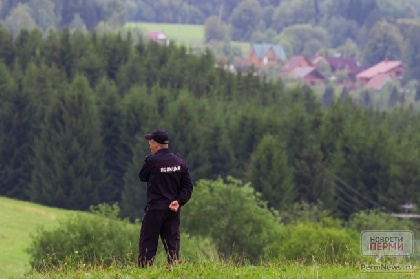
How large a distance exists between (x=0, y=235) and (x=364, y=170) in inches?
1512

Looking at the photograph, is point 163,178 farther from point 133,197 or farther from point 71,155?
point 71,155

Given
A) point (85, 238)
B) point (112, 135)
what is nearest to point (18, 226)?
point (112, 135)

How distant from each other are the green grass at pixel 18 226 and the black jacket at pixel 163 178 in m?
49.8

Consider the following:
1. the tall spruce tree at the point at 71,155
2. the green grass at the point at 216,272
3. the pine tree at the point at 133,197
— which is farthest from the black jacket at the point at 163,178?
the tall spruce tree at the point at 71,155

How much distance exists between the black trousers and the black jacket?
136 mm

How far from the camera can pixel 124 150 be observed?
11238 centimetres

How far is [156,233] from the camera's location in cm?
1617

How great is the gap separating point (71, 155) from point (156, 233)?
94276 millimetres

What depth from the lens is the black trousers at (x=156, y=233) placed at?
16.1 m

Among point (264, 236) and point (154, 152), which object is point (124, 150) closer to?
point (264, 236)

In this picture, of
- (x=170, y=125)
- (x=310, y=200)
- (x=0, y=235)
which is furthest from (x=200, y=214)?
(x=170, y=125)

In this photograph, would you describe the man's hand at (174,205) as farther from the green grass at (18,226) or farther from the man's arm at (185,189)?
the green grass at (18,226)

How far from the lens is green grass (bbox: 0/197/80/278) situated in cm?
7100

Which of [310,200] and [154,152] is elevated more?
[154,152]
